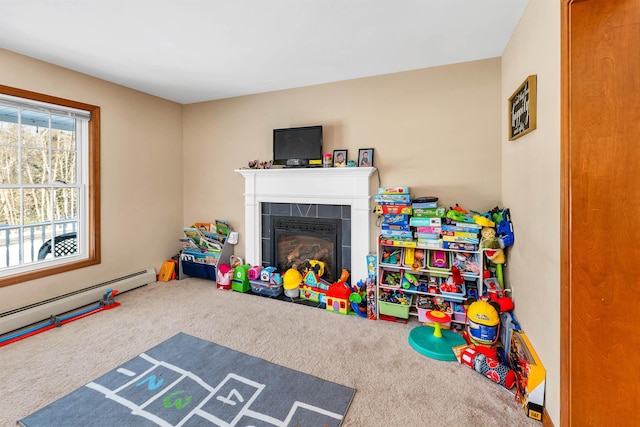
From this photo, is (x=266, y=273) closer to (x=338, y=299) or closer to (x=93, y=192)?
(x=338, y=299)

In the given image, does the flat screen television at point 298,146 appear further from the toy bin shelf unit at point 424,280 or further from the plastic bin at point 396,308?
the plastic bin at point 396,308

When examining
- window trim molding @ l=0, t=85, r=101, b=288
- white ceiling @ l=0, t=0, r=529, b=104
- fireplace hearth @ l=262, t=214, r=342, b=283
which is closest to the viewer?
white ceiling @ l=0, t=0, r=529, b=104

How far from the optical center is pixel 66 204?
303 centimetres

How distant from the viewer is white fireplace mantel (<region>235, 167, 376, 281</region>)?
9.98 ft

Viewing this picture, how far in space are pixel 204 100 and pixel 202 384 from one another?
3.55 metres

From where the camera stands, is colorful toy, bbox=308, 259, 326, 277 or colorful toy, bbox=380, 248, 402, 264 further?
colorful toy, bbox=308, 259, 326, 277

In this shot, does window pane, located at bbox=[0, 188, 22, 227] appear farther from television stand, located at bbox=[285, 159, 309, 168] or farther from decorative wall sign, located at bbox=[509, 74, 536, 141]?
decorative wall sign, located at bbox=[509, 74, 536, 141]

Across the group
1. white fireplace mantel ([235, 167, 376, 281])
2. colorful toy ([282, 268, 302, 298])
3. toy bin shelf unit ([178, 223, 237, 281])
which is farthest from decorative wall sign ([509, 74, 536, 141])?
toy bin shelf unit ([178, 223, 237, 281])

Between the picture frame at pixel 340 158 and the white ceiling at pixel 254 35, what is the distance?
2.70 feet

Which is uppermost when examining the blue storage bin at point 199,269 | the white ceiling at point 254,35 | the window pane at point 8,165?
the white ceiling at point 254,35

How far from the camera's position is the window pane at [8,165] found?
255cm

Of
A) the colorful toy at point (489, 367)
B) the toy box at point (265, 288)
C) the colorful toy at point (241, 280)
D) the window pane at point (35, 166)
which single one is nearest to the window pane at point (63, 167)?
the window pane at point (35, 166)

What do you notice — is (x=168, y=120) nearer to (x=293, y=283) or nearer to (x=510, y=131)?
(x=293, y=283)

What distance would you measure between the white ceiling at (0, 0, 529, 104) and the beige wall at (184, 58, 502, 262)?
186 mm
